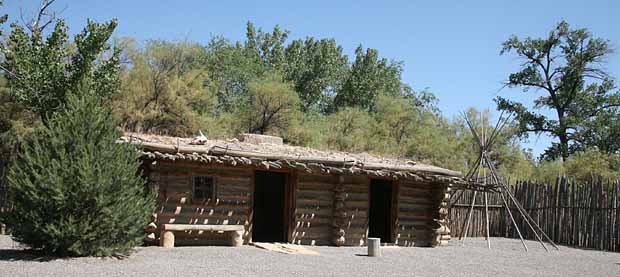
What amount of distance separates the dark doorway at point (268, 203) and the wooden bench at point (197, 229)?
3.96 meters

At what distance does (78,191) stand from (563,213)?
14.5m

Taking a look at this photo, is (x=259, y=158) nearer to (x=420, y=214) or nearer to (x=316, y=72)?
(x=420, y=214)

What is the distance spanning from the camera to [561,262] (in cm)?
1391

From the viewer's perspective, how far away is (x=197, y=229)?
525 inches

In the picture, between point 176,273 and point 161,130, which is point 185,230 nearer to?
point 176,273

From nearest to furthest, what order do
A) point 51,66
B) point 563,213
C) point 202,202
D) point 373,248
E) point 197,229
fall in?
1. point 197,229
2. point 373,248
3. point 202,202
4. point 51,66
5. point 563,213

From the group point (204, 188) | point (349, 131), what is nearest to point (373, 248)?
point (204, 188)

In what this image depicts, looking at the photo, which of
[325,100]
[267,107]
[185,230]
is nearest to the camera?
[185,230]

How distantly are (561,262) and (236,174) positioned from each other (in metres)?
7.75

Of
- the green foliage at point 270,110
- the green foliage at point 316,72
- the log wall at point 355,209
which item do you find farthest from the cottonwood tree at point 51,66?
the green foliage at point 316,72

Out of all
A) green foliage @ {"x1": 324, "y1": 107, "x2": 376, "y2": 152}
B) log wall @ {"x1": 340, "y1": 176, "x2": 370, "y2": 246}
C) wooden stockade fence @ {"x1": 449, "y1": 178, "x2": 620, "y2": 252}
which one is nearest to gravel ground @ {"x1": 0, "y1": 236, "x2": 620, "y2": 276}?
log wall @ {"x1": 340, "y1": 176, "x2": 370, "y2": 246}

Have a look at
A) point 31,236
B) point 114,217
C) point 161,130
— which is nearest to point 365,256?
point 114,217

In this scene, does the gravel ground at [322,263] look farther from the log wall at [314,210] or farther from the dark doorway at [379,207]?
the dark doorway at [379,207]

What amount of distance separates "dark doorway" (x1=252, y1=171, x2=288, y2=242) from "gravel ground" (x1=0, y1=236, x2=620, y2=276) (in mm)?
3634
